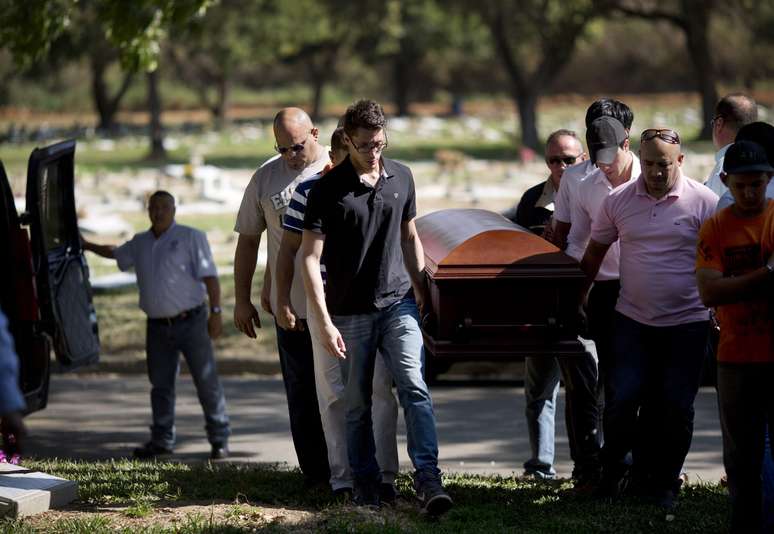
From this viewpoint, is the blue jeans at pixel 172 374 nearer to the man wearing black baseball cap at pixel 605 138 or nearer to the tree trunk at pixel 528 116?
the man wearing black baseball cap at pixel 605 138

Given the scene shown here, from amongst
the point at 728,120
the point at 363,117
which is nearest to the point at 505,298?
the point at 363,117

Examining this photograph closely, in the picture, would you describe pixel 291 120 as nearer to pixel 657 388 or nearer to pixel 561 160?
pixel 561 160

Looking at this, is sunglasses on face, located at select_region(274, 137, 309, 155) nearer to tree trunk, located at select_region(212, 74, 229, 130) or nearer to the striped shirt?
the striped shirt

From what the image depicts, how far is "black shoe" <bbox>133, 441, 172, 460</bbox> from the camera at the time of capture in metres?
8.16

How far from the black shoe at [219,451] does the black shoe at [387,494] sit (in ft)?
8.07

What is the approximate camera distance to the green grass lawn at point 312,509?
5367 millimetres

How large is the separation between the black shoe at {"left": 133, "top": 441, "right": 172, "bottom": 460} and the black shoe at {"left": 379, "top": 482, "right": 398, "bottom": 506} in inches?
105

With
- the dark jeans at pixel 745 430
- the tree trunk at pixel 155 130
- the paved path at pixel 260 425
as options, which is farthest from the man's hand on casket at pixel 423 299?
the tree trunk at pixel 155 130

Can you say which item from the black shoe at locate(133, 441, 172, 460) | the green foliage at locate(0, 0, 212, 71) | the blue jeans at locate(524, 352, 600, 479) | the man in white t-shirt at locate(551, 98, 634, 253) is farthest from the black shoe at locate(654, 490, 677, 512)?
the green foliage at locate(0, 0, 212, 71)

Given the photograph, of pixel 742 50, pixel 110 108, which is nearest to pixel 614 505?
pixel 110 108

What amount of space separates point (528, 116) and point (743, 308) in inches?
1367

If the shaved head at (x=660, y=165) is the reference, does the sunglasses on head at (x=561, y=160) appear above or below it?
above

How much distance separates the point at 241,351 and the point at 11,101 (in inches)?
2234

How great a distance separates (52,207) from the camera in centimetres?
752
